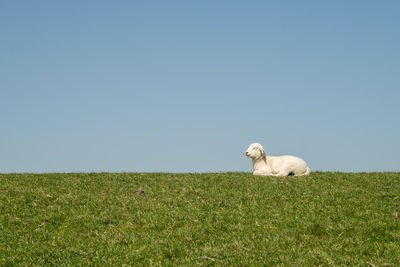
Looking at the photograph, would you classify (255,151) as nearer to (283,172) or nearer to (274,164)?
(274,164)

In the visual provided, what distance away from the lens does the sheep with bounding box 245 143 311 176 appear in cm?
2145

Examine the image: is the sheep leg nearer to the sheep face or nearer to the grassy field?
the sheep face

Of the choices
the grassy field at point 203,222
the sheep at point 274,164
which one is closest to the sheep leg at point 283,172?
the sheep at point 274,164

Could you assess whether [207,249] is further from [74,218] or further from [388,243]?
[74,218]

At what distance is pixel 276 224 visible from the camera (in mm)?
12500

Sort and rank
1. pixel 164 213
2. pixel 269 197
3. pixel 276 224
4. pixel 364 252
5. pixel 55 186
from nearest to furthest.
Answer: pixel 364 252
pixel 276 224
pixel 164 213
pixel 269 197
pixel 55 186

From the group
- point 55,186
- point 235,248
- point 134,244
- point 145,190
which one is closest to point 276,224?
point 235,248

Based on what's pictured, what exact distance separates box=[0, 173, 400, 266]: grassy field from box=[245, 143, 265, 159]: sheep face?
6.74ft

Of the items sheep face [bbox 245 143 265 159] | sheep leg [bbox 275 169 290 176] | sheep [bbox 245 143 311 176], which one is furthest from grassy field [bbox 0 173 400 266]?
sheep face [bbox 245 143 265 159]

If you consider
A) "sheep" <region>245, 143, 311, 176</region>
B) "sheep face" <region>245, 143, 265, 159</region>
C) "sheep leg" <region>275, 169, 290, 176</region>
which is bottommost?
"sheep leg" <region>275, 169, 290, 176</region>

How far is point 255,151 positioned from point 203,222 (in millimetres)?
9245

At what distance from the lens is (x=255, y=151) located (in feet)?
70.7

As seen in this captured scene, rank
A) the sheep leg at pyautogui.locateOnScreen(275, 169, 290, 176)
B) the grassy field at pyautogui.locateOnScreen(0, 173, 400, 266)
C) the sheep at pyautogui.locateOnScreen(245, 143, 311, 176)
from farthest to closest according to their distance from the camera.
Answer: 1. the sheep at pyautogui.locateOnScreen(245, 143, 311, 176)
2. the sheep leg at pyautogui.locateOnScreen(275, 169, 290, 176)
3. the grassy field at pyautogui.locateOnScreen(0, 173, 400, 266)

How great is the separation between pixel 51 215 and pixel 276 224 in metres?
7.53
